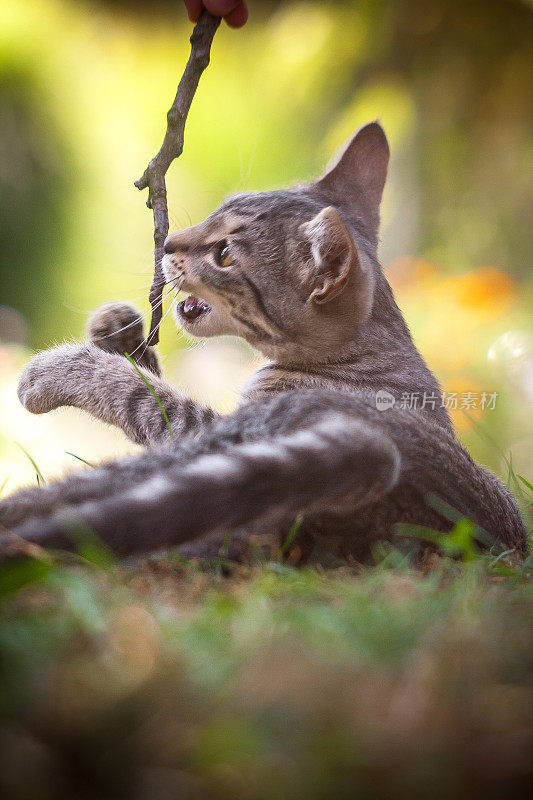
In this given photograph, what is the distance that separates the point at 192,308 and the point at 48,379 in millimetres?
435

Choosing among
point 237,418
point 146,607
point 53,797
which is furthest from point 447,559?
point 53,797

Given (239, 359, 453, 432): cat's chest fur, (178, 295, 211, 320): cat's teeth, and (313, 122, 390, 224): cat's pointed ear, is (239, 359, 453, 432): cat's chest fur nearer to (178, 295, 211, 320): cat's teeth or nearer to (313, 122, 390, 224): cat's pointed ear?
(178, 295, 211, 320): cat's teeth

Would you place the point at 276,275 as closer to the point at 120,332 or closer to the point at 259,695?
the point at 120,332

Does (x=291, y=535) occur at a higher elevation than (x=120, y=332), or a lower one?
lower

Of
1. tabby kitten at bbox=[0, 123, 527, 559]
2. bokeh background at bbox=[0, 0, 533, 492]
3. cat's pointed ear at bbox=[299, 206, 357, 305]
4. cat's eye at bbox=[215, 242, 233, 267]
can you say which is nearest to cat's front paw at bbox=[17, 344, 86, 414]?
tabby kitten at bbox=[0, 123, 527, 559]

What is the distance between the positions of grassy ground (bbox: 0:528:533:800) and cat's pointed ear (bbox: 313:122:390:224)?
1588 mm

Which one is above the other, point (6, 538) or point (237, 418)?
point (237, 418)

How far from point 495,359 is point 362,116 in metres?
2.09

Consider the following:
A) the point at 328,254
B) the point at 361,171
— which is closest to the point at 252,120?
the point at 361,171

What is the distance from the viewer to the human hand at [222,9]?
1.54 metres

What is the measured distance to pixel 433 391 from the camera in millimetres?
1730

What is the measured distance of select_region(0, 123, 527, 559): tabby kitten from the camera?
963 mm

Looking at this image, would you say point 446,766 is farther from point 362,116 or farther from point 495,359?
point 362,116

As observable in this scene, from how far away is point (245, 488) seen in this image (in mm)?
961
